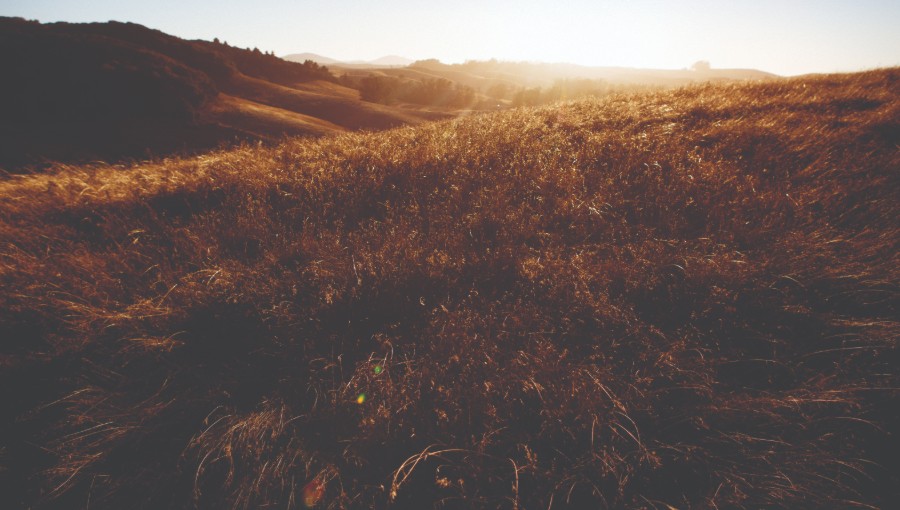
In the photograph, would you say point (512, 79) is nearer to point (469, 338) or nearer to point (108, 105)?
point (108, 105)

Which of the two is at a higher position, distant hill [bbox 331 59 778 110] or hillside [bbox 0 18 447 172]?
distant hill [bbox 331 59 778 110]

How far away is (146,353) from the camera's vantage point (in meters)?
2.20

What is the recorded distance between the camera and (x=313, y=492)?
1562 mm

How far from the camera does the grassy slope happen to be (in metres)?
1.60

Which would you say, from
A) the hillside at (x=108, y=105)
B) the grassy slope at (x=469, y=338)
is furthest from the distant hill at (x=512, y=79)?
the hillside at (x=108, y=105)

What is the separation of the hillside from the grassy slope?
13.3 metres

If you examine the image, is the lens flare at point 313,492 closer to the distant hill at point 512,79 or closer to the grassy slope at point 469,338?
the grassy slope at point 469,338

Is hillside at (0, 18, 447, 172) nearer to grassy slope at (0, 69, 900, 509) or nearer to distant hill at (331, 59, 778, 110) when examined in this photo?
grassy slope at (0, 69, 900, 509)

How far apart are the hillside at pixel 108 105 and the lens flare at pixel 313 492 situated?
15.6 metres

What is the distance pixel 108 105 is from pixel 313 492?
3498 cm

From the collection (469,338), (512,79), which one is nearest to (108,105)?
(469,338)

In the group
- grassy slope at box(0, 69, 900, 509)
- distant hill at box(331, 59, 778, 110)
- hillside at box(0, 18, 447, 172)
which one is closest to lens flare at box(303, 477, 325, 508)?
grassy slope at box(0, 69, 900, 509)

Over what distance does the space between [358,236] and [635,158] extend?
3.57 m

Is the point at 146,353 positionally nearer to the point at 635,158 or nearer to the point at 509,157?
the point at 509,157
